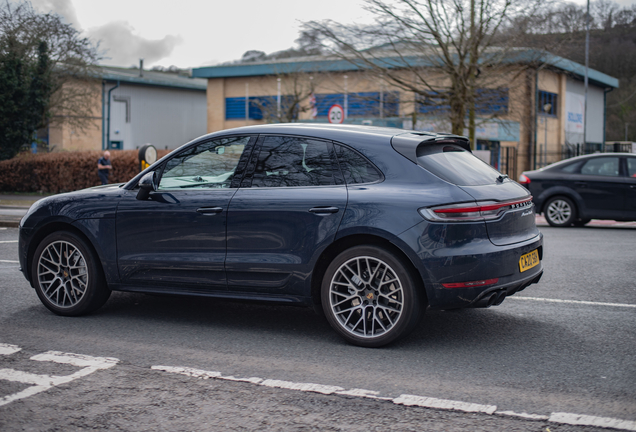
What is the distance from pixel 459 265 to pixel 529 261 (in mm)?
807

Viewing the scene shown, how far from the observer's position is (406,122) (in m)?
29.5

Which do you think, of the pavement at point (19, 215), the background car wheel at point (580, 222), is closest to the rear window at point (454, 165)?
the background car wheel at point (580, 222)

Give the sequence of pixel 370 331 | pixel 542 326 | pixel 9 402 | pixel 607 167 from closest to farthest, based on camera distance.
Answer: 1. pixel 9 402
2. pixel 370 331
3. pixel 542 326
4. pixel 607 167

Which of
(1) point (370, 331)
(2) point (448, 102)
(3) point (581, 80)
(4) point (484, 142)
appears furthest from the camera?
(3) point (581, 80)

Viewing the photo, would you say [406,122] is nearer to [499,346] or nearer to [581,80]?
[581,80]

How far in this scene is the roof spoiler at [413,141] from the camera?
4949 mm

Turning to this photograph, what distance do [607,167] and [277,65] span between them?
30.3m

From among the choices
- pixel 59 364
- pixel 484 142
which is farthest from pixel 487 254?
pixel 484 142

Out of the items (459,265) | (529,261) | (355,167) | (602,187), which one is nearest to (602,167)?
(602,187)

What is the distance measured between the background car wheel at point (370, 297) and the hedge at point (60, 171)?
23158mm

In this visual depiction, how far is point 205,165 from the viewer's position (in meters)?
5.55

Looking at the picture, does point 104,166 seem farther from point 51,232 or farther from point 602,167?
point 51,232

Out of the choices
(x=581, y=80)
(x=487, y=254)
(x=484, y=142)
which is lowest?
(x=487, y=254)

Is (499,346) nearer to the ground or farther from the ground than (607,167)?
nearer to the ground
